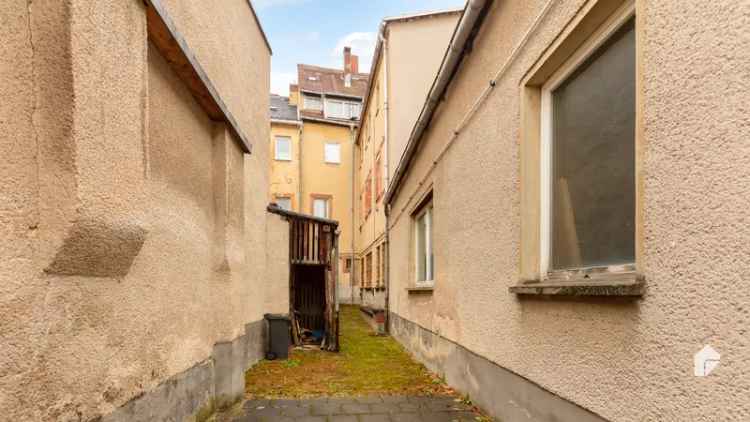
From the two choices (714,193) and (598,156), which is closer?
(714,193)

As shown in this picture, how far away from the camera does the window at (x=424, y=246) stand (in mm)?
7654

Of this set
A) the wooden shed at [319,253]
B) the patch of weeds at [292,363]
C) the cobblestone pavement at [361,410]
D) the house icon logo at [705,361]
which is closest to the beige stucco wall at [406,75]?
the wooden shed at [319,253]

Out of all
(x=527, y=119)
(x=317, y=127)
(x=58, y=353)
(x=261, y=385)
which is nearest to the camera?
(x=58, y=353)

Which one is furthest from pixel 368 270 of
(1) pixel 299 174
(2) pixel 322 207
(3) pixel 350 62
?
(3) pixel 350 62

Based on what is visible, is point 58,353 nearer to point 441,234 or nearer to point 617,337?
point 617,337

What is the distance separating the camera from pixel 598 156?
8.71ft

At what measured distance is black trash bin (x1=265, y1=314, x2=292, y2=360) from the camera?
27.0 feet

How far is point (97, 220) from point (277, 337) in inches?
269

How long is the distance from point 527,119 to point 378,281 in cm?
1257

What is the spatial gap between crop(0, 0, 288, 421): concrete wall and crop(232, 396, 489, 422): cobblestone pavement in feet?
3.52

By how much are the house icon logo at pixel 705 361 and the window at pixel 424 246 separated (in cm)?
573

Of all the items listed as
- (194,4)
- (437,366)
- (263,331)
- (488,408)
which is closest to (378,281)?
(263,331)

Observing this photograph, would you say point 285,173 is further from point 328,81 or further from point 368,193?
point 328,81

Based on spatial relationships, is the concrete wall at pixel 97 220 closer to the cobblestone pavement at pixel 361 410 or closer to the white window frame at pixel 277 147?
the cobblestone pavement at pixel 361 410
